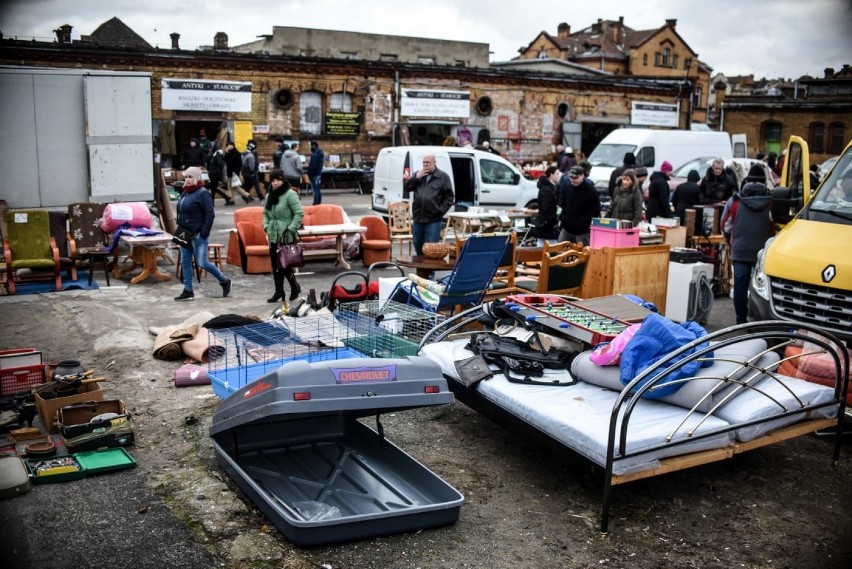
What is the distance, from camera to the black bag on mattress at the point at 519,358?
6.18 meters

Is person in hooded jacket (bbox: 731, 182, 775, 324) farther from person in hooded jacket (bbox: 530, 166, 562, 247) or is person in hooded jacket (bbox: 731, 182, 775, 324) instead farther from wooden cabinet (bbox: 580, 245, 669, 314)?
person in hooded jacket (bbox: 530, 166, 562, 247)

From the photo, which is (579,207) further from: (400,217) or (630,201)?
(400,217)

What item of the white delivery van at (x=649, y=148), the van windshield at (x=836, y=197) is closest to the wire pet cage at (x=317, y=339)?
the van windshield at (x=836, y=197)


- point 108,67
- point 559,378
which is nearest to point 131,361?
point 559,378

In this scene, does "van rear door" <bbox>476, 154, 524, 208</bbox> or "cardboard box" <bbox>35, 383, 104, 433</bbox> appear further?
"van rear door" <bbox>476, 154, 524, 208</bbox>

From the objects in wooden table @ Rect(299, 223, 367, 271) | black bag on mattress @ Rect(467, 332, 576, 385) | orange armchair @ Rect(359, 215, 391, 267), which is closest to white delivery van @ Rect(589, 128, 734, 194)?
orange armchair @ Rect(359, 215, 391, 267)

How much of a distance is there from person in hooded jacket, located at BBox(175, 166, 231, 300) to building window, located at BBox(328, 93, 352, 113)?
20.7m

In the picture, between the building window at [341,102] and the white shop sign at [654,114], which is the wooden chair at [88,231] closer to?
Answer: the building window at [341,102]

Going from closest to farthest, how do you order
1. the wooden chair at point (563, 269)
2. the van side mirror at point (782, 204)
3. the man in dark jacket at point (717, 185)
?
the van side mirror at point (782, 204) → the wooden chair at point (563, 269) → the man in dark jacket at point (717, 185)

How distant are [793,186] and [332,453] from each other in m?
6.57

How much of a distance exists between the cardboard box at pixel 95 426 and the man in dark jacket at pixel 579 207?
7385mm

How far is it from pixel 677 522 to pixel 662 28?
6313cm

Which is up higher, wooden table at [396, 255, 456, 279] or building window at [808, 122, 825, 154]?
building window at [808, 122, 825, 154]

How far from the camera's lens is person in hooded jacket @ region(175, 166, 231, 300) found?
36.7 ft
